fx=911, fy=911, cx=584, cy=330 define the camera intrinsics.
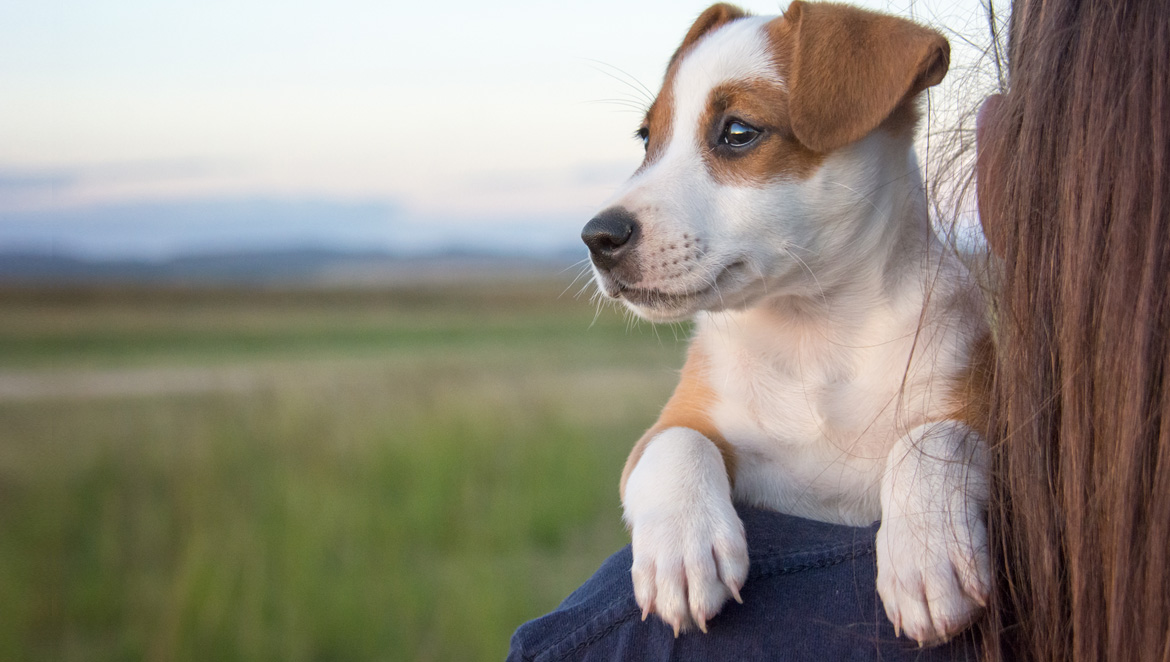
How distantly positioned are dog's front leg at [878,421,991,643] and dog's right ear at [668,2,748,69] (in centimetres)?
126

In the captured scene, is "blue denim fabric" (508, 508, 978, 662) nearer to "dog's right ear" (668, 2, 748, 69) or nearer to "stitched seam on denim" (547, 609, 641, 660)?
"stitched seam on denim" (547, 609, 641, 660)

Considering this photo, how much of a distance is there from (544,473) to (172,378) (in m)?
2.41

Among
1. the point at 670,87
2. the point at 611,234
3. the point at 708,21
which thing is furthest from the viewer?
the point at 708,21

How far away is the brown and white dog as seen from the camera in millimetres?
1825

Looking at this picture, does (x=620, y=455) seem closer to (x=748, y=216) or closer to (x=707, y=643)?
(x=748, y=216)

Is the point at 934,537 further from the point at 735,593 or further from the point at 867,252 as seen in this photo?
the point at 867,252

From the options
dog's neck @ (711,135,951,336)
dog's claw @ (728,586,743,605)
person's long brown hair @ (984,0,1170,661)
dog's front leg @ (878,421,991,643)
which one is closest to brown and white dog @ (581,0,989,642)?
dog's neck @ (711,135,951,336)

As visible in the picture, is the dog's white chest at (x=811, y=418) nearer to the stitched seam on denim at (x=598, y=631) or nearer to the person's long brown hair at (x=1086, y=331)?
the person's long brown hair at (x=1086, y=331)

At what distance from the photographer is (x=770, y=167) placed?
77.5 inches

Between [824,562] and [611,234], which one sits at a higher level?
[611,234]

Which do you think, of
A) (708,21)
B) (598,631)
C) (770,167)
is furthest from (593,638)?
(708,21)

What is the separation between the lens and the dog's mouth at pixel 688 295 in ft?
6.15

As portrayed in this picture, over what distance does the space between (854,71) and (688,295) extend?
0.57 m

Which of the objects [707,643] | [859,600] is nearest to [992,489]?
[859,600]
